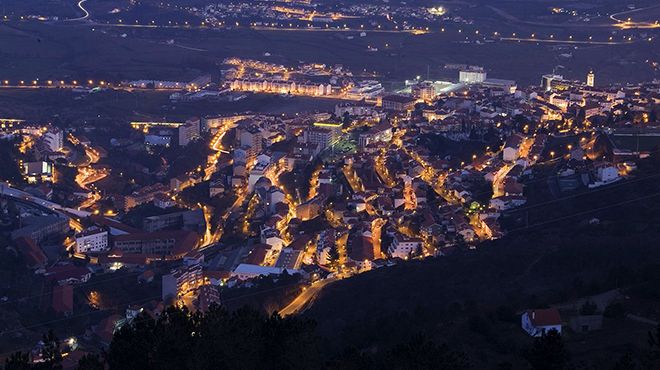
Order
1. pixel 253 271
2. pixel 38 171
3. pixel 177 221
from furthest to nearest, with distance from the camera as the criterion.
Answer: pixel 38 171, pixel 177 221, pixel 253 271

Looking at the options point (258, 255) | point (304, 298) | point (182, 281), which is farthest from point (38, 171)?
point (304, 298)

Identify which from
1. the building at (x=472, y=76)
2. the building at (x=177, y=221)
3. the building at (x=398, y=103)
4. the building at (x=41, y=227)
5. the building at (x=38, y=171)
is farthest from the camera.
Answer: the building at (x=472, y=76)

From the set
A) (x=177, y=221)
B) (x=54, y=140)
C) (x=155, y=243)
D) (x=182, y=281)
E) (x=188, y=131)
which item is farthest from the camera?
(x=188, y=131)

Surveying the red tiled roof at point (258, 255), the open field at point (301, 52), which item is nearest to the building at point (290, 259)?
the red tiled roof at point (258, 255)

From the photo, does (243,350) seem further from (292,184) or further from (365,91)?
(365,91)

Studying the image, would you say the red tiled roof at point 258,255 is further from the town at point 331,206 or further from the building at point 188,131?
the building at point 188,131

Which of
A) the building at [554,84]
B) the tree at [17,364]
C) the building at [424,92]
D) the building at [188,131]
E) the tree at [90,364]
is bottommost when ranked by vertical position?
the building at [188,131]

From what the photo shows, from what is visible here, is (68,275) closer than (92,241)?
Yes
